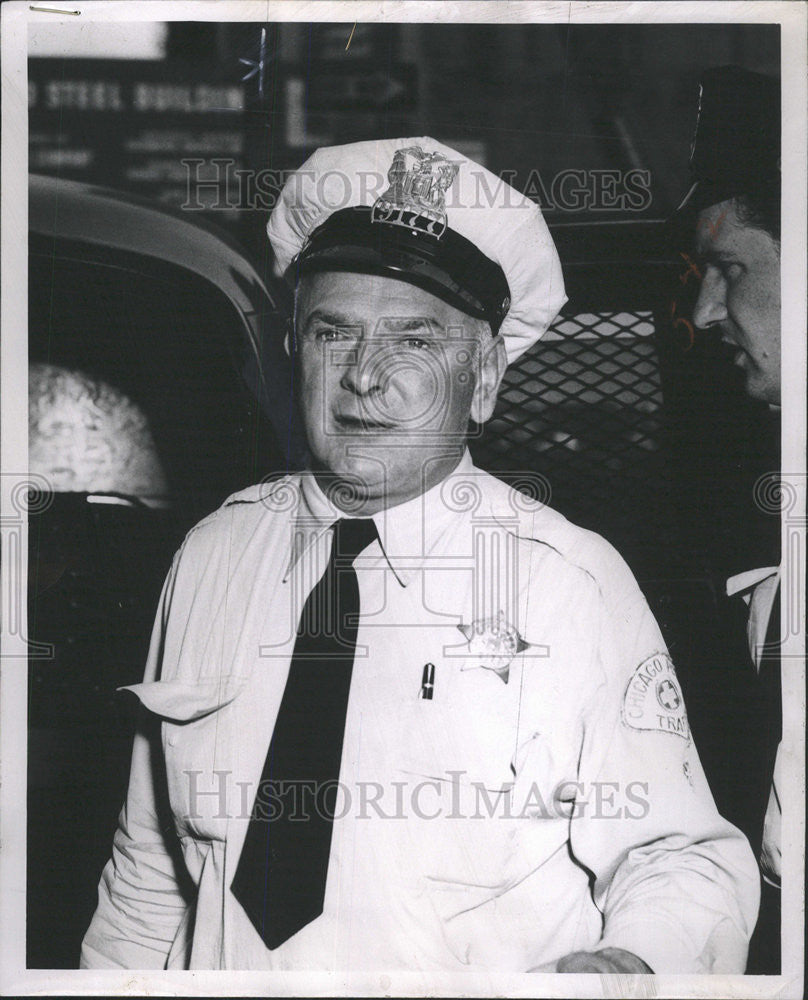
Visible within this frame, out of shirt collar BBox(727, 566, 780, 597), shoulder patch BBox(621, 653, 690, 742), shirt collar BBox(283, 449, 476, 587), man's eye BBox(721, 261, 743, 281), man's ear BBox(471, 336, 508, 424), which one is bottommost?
shoulder patch BBox(621, 653, 690, 742)

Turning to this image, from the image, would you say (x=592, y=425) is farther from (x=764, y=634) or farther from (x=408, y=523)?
(x=764, y=634)

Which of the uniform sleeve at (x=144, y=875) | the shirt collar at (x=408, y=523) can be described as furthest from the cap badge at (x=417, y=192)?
the uniform sleeve at (x=144, y=875)

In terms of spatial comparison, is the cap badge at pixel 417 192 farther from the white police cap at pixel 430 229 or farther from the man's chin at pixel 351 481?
the man's chin at pixel 351 481

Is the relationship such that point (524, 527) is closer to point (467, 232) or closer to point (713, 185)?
point (467, 232)

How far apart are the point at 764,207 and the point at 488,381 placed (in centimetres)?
56

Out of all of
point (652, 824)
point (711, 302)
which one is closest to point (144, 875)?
point (652, 824)

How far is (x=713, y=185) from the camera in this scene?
1.55m

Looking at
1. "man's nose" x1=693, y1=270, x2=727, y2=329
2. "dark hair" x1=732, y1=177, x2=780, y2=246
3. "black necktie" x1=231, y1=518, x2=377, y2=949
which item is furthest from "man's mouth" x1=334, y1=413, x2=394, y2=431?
"dark hair" x1=732, y1=177, x2=780, y2=246

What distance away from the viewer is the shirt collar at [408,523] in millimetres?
1512

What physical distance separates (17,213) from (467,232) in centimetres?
77

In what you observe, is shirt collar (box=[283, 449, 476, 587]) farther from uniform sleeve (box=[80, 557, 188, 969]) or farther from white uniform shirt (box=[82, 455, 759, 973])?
uniform sleeve (box=[80, 557, 188, 969])

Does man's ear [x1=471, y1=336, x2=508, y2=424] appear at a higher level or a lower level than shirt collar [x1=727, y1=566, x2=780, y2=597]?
higher

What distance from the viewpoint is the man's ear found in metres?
1.52

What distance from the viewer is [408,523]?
1514 millimetres
